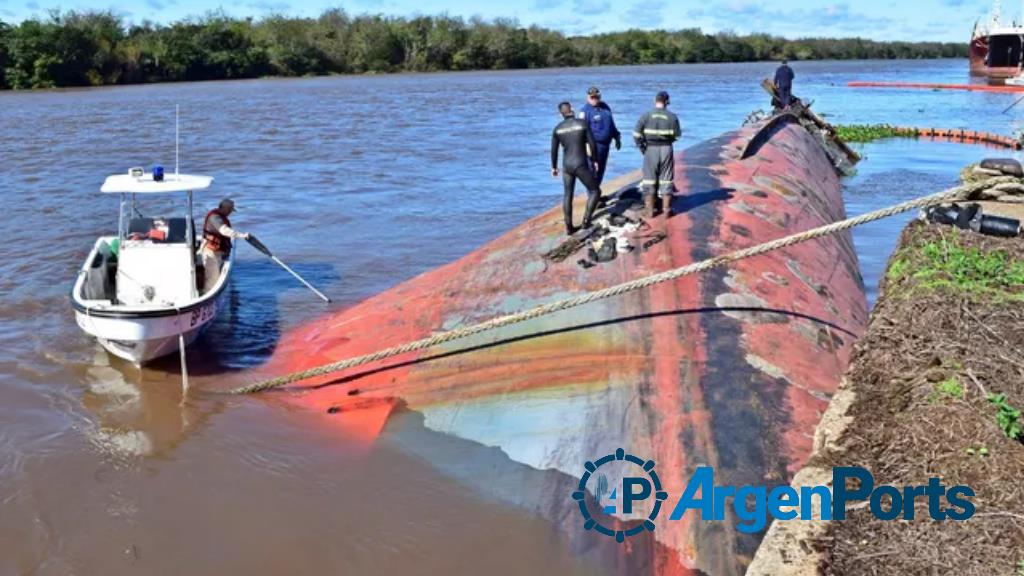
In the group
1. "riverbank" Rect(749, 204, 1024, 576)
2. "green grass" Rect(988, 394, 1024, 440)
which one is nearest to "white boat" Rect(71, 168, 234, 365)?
"riverbank" Rect(749, 204, 1024, 576)

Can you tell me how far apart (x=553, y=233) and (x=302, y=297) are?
16.2ft

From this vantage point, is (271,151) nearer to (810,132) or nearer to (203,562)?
(810,132)

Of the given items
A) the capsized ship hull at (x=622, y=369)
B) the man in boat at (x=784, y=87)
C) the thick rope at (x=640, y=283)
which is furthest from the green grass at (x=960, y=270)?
the man in boat at (x=784, y=87)

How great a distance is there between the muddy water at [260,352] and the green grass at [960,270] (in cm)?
425

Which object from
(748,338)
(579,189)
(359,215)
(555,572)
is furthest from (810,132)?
(555,572)

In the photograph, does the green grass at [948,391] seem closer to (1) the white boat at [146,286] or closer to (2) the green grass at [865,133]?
(1) the white boat at [146,286]

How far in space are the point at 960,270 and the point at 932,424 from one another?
3.07 m

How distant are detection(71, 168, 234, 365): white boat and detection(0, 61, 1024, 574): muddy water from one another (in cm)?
60

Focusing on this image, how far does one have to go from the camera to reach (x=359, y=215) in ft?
66.8

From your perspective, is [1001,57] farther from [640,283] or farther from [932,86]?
[640,283]

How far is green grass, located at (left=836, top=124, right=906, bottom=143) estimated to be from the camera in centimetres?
3331

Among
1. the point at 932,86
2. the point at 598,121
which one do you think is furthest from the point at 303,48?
the point at 598,121

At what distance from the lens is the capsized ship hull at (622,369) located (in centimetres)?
718

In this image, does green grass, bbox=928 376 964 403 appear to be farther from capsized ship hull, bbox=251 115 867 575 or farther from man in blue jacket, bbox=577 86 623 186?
man in blue jacket, bbox=577 86 623 186
